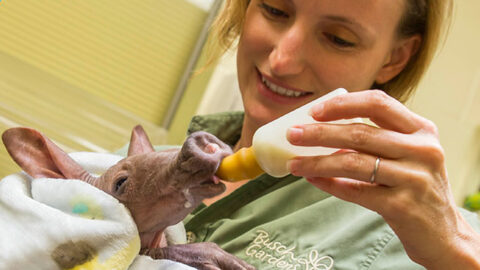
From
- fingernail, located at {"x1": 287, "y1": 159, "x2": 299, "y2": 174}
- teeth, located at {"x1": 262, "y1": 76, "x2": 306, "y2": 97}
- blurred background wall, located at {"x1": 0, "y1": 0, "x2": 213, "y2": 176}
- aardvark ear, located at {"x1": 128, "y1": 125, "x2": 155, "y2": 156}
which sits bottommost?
blurred background wall, located at {"x1": 0, "y1": 0, "x2": 213, "y2": 176}

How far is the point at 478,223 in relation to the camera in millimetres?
919

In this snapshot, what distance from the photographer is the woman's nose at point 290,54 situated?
0.94m

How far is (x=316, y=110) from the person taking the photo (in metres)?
0.61

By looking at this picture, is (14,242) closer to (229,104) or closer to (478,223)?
(478,223)

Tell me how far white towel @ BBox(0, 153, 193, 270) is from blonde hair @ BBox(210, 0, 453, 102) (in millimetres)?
649

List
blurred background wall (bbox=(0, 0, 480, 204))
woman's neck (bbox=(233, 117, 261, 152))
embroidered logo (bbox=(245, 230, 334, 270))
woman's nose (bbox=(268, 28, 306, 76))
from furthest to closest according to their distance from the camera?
blurred background wall (bbox=(0, 0, 480, 204)), woman's neck (bbox=(233, 117, 261, 152)), woman's nose (bbox=(268, 28, 306, 76)), embroidered logo (bbox=(245, 230, 334, 270))

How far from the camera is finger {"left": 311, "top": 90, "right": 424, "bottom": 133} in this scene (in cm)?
60

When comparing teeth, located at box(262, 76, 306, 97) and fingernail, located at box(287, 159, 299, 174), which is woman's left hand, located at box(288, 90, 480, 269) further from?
teeth, located at box(262, 76, 306, 97)

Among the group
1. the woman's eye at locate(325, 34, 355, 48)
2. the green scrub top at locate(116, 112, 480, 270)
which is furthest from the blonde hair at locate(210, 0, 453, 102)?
the green scrub top at locate(116, 112, 480, 270)

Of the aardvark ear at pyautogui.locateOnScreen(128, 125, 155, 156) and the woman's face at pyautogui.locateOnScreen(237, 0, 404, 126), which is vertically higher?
the woman's face at pyautogui.locateOnScreen(237, 0, 404, 126)

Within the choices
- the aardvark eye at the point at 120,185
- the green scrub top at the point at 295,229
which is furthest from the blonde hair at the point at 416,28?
the aardvark eye at the point at 120,185

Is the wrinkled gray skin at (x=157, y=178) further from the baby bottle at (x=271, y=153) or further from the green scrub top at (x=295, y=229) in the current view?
the green scrub top at (x=295, y=229)

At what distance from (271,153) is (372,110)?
122 millimetres

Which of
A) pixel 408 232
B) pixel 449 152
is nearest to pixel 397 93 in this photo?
pixel 408 232
